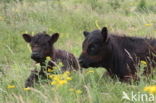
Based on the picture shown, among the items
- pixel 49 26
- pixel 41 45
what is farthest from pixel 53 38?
pixel 49 26

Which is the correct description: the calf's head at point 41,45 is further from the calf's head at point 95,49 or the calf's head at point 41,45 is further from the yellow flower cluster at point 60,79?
the yellow flower cluster at point 60,79

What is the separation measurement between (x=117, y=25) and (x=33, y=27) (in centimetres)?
302

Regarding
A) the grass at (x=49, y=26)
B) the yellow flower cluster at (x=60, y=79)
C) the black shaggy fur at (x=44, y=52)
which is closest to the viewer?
the yellow flower cluster at (x=60, y=79)

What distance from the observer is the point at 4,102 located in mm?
5629

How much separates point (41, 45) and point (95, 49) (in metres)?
1.55

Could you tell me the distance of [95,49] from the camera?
24.9 feet

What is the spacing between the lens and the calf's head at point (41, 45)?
8.43m

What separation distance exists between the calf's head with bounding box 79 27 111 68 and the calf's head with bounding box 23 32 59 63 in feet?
3.89

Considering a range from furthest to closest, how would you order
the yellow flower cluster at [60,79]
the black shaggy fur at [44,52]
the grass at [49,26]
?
1. the grass at [49,26]
2. the black shaggy fur at [44,52]
3. the yellow flower cluster at [60,79]

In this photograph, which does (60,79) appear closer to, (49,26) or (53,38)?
(53,38)

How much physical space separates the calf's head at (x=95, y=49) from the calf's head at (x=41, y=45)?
1186 mm

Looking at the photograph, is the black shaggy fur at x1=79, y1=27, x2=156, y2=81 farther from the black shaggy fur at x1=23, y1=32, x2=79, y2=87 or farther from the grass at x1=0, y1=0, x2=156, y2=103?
the black shaggy fur at x1=23, y1=32, x2=79, y2=87

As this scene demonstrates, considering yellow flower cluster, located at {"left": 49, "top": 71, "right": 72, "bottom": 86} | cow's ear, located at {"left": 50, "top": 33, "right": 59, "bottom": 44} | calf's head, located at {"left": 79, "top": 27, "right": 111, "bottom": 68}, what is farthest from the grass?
yellow flower cluster, located at {"left": 49, "top": 71, "right": 72, "bottom": 86}

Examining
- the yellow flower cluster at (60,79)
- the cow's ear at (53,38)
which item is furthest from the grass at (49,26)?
the yellow flower cluster at (60,79)
